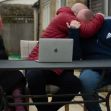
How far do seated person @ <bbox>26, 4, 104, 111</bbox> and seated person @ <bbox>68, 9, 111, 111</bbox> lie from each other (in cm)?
9

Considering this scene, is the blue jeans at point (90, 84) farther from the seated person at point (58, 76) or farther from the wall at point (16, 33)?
the wall at point (16, 33)

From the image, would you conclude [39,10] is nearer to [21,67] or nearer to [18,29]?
[18,29]

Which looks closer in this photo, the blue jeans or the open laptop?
the open laptop

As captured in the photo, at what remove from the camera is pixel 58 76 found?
5141 mm

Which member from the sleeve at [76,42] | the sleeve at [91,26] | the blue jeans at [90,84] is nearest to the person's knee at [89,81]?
the blue jeans at [90,84]

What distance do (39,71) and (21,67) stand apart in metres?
0.47

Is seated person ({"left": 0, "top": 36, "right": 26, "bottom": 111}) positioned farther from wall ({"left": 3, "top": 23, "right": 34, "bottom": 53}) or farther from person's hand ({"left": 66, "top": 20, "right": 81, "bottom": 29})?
wall ({"left": 3, "top": 23, "right": 34, "bottom": 53})

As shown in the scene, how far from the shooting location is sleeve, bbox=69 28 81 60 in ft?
17.1

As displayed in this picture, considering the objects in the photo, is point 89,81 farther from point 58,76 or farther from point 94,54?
point 94,54

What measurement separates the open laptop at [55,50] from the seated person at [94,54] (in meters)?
0.33

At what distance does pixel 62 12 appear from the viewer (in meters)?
5.43

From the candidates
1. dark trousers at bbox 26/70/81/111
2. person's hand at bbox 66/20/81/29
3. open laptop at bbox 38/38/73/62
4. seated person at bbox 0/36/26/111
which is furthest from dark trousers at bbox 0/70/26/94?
person's hand at bbox 66/20/81/29

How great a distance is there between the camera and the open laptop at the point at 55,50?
4879mm

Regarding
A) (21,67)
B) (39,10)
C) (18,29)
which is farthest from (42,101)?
(18,29)
